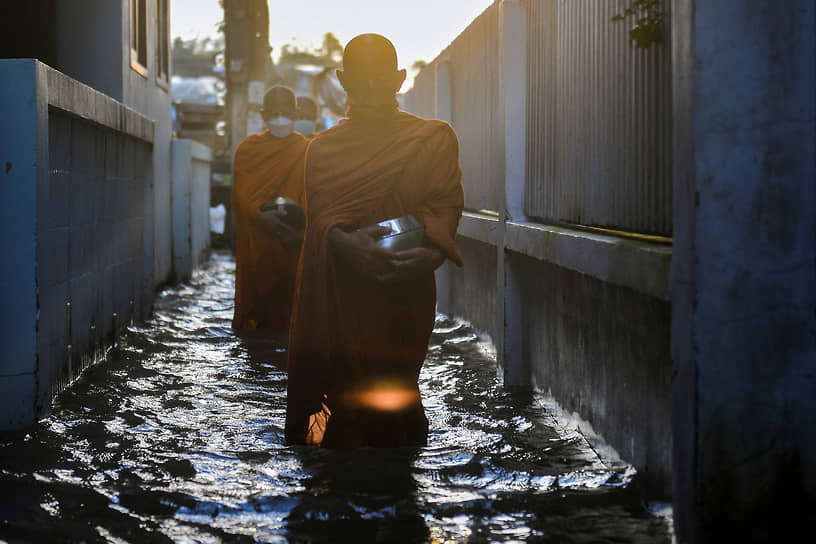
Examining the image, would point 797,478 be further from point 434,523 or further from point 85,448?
point 85,448

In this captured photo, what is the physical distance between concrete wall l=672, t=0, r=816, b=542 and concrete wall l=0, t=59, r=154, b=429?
3300mm

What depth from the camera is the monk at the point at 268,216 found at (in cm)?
866

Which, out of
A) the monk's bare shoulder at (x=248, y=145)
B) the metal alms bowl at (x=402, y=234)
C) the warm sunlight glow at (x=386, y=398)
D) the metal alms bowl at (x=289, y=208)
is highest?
the monk's bare shoulder at (x=248, y=145)

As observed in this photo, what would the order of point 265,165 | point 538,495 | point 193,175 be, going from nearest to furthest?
point 538,495 < point 265,165 < point 193,175

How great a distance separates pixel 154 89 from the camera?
1245cm

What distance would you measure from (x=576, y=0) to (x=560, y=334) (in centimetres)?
171

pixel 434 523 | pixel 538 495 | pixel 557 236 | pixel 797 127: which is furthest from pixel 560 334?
pixel 797 127

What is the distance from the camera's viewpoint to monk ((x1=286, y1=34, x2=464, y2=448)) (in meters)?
4.58

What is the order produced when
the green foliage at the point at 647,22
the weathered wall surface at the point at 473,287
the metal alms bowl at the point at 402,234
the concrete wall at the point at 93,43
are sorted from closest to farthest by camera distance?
the green foliage at the point at 647,22, the metal alms bowl at the point at 402,234, the weathered wall surface at the point at 473,287, the concrete wall at the point at 93,43

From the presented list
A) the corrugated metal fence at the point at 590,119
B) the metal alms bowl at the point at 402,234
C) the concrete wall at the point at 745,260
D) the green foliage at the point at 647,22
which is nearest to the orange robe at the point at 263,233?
the corrugated metal fence at the point at 590,119

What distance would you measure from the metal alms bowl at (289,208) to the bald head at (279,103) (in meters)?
0.71

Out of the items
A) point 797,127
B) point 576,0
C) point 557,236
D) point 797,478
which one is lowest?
point 797,478

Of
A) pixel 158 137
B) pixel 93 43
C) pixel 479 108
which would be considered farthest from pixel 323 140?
pixel 158 137

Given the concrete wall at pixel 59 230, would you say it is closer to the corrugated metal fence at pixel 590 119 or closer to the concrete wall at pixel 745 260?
the corrugated metal fence at pixel 590 119
